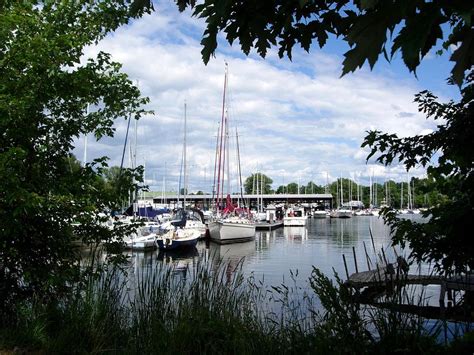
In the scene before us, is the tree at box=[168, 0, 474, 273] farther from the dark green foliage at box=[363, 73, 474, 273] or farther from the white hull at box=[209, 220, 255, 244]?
the white hull at box=[209, 220, 255, 244]

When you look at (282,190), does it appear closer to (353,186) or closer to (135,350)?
(353,186)

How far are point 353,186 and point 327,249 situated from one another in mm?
128051

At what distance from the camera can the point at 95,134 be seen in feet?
25.3

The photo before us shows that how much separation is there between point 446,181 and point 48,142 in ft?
17.9

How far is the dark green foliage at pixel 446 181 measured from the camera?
5293 mm

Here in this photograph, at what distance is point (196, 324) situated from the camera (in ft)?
19.2

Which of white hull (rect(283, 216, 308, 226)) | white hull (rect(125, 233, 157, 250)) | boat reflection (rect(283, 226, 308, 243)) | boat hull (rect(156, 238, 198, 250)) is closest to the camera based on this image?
white hull (rect(125, 233, 157, 250))

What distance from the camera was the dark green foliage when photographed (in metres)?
5.29

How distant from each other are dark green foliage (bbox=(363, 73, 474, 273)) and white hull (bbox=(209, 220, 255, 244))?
42343 mm

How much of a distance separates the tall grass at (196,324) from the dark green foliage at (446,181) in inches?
36.5

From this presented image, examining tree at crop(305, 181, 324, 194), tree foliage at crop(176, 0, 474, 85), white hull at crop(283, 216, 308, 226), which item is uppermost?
tree at crop(305, 181, 324, 194)

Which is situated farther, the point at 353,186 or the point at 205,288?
→ the point at 353,186

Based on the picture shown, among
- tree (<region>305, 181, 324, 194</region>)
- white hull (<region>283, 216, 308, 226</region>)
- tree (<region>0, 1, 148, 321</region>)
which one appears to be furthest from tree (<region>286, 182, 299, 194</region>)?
tree (<region>0, 1, 148, 321</region>)

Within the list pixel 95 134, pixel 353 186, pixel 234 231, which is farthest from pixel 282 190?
pixel 95 134
